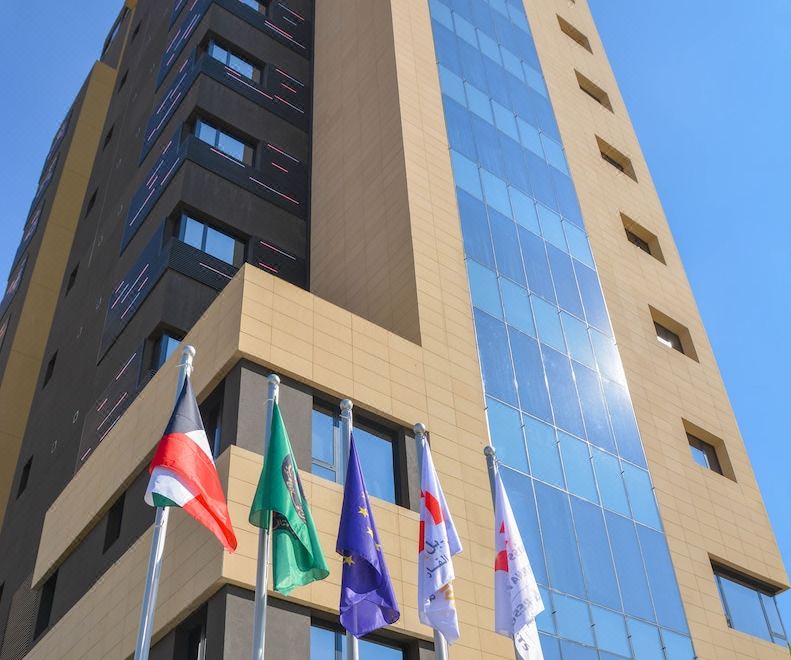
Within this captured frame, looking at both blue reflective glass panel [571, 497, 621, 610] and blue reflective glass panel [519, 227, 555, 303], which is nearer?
blue reflective glass panel [571, 497, 621, 610]

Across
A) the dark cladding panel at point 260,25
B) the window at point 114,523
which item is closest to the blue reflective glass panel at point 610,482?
the window at point 114,523

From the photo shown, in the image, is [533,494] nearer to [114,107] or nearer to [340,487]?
[340,487]

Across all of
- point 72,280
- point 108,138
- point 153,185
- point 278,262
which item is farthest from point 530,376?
point 108,138

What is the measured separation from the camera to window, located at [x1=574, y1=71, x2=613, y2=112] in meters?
42.7

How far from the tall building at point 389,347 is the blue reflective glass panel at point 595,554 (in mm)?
82

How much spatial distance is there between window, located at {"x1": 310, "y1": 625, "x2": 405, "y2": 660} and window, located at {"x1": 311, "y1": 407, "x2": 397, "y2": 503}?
3.28 metres

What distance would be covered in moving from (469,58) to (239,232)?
36.5ft

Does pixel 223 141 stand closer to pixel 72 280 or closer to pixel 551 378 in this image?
pixel 551 378

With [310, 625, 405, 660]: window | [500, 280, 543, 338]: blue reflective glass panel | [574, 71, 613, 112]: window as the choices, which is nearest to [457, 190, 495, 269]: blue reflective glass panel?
[500, 280, 543, 338]: blue reflective glass panel

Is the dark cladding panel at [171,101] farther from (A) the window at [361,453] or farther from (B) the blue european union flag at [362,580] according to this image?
(B) the blue european union flag at [362,580]

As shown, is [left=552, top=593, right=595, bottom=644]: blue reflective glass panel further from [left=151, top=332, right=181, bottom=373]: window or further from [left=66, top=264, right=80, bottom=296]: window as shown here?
[left=66, top=264, right=80, bottom=296]: window

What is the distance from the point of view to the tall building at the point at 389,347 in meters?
19.9

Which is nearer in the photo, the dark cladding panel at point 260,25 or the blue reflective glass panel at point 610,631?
the blue reflective glass panel at point 610,631

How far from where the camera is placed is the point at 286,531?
1419cm
